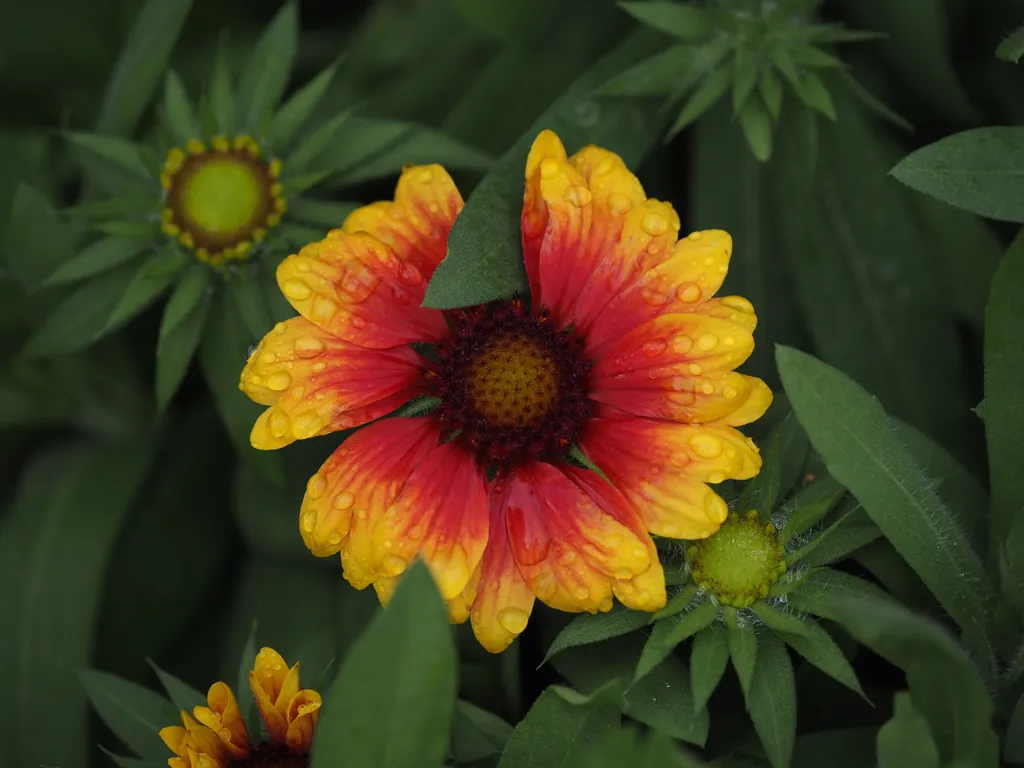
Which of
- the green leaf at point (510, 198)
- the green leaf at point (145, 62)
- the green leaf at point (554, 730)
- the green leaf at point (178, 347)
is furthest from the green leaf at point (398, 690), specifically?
the green leaf at point (145, 62)

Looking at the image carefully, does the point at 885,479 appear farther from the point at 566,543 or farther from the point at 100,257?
the point at 100,257

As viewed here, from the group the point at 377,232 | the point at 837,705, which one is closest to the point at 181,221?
the point at 377,232

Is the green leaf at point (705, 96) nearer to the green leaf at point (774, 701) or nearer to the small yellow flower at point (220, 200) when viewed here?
the small yellow flower at point (220, 200)

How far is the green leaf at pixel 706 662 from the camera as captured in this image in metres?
1.04

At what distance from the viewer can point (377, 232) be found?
1193mm

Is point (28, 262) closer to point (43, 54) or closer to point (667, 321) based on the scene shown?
point (43, 54)

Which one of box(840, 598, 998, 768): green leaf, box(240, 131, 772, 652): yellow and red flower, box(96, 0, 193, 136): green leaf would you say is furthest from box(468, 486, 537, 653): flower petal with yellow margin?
box(96, 0, 193, 136): green leaf

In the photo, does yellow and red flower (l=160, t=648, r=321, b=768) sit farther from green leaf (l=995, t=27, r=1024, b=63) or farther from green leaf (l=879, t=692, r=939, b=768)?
green leaf (l=995, t=27, r=1024, b=63)

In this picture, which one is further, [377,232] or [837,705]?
[837,705]

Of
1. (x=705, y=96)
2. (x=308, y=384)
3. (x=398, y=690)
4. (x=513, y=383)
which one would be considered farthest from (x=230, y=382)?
A: (x=705, y=96)

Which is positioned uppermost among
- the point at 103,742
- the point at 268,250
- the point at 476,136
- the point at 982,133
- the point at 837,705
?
the point at 982,133

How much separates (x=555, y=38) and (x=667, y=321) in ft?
2.69

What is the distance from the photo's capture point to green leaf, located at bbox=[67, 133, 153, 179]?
138 centimetres

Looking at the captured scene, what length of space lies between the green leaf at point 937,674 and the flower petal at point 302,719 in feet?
1.85
